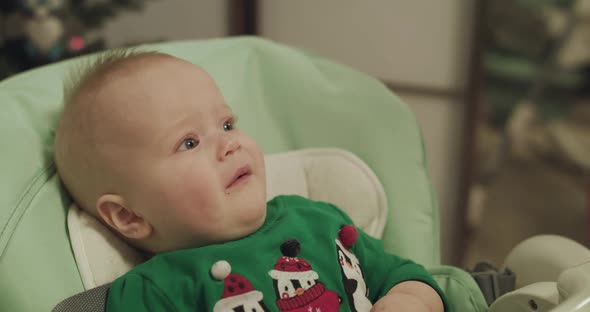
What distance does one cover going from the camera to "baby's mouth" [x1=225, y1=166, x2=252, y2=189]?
2.60 feet

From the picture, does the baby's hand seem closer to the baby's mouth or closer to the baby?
the baby

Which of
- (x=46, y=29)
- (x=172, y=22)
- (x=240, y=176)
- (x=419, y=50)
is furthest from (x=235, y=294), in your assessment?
(x=172, y=22)

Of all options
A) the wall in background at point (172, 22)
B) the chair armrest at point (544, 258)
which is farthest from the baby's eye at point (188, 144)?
the wall in background at point (172, 22)

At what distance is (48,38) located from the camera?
1.37 metres

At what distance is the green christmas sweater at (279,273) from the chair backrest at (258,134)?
10 cm

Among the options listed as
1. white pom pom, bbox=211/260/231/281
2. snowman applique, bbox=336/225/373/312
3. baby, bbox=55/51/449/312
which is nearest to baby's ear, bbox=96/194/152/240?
baby, bbox=55/51/449/312

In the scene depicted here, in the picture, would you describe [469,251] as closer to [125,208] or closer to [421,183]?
[421,183]

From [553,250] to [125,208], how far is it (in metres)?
0.55

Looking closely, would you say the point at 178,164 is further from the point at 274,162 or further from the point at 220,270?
the point at 274,162

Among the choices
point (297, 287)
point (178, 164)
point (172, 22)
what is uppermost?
point (178, 164)

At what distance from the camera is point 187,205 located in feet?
2.52

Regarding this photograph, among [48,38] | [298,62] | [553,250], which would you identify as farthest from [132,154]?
[48,38]

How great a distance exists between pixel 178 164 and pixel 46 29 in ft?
2.48

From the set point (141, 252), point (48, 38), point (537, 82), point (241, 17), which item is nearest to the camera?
point (141, 252)
